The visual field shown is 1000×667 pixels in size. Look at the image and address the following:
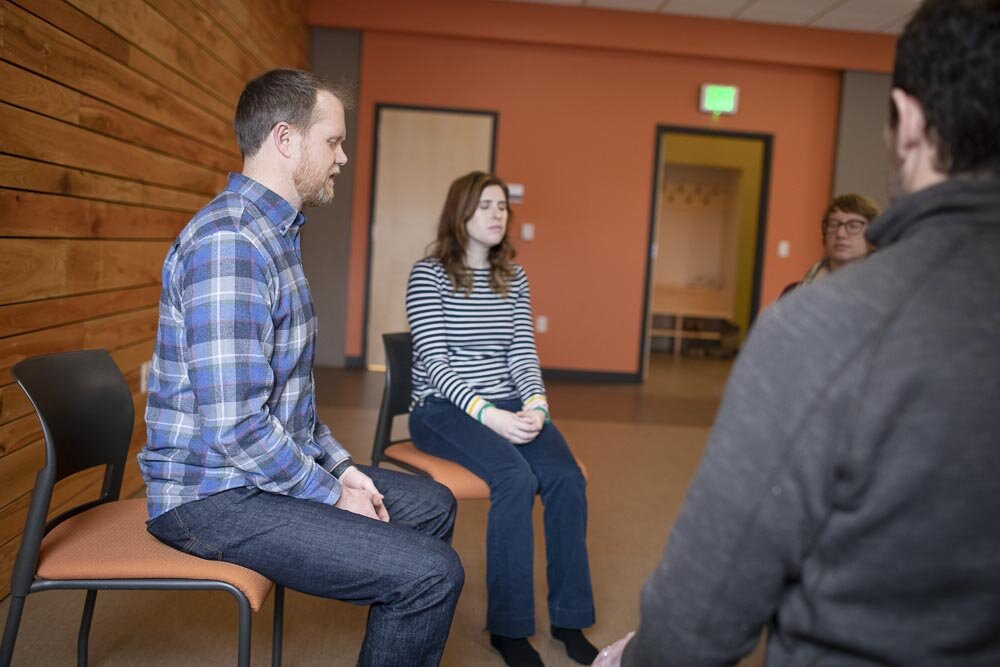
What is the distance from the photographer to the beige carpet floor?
2137 mm

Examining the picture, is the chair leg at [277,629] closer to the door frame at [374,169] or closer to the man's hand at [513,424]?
the man's hand at [513,424]

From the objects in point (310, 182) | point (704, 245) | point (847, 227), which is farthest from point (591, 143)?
point (310, 182)

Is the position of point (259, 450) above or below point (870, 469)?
below

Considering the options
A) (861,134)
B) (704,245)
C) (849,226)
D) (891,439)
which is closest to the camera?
(891,439)

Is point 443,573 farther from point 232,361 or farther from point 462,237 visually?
point 462,237

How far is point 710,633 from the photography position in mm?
815

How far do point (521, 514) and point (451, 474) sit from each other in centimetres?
22

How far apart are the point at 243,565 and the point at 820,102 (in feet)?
22.3

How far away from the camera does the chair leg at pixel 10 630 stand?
142 centimetres

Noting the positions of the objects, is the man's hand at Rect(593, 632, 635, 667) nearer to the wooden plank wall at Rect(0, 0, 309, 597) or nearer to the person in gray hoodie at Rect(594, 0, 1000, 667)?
the person in gray hoodie at Rect(594, 0, 1000, 667)

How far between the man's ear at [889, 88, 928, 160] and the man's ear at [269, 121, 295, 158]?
1.19m

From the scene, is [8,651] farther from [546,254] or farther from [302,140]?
[546,254]

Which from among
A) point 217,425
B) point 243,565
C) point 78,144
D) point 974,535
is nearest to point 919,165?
point 974,535

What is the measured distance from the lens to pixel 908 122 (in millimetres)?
822
